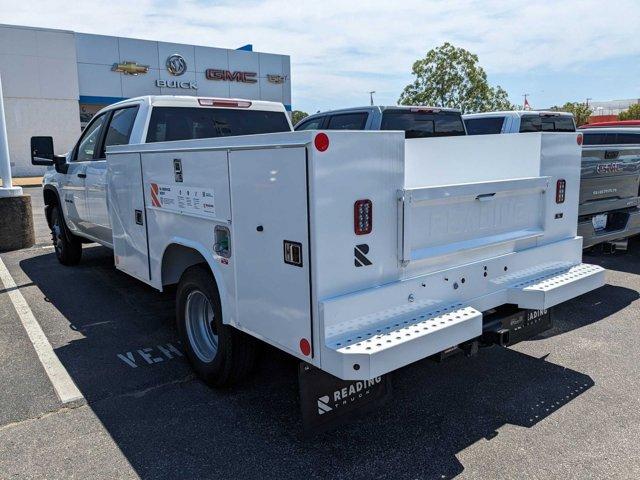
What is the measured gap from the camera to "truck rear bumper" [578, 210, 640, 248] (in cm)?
638

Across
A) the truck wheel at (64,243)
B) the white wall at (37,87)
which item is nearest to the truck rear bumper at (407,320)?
the truck wheel at (64,243)

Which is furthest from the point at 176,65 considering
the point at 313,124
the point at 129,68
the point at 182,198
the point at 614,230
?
the point at 182,198

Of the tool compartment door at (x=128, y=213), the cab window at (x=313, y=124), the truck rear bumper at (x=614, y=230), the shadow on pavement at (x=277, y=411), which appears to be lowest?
the shadow on pavement at (x=277, y=411)

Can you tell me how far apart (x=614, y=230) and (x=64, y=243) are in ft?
24.5

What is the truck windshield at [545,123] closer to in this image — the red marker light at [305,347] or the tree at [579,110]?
the red marker light at [305,347]

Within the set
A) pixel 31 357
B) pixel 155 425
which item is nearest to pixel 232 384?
pixel 155 425

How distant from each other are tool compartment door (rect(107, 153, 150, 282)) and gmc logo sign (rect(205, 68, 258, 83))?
102 feet

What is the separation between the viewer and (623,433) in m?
3.21

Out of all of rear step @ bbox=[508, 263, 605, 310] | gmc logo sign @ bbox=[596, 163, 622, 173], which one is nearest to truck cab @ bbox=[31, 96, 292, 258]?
rear step @ bbox=[508, 263, 605, 310]

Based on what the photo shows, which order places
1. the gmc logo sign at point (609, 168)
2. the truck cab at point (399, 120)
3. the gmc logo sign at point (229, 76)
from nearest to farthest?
1. the gmc logo sign at point (609, 168)
2. the truck cab at point (399, 120)
3. the gmc logo sign at point (229, 76)

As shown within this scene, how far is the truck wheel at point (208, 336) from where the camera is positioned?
11.8ft

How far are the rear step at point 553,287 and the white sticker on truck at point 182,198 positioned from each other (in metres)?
2.09

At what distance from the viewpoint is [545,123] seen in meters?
10.7

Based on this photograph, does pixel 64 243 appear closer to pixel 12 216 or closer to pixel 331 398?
pixel 12 216
